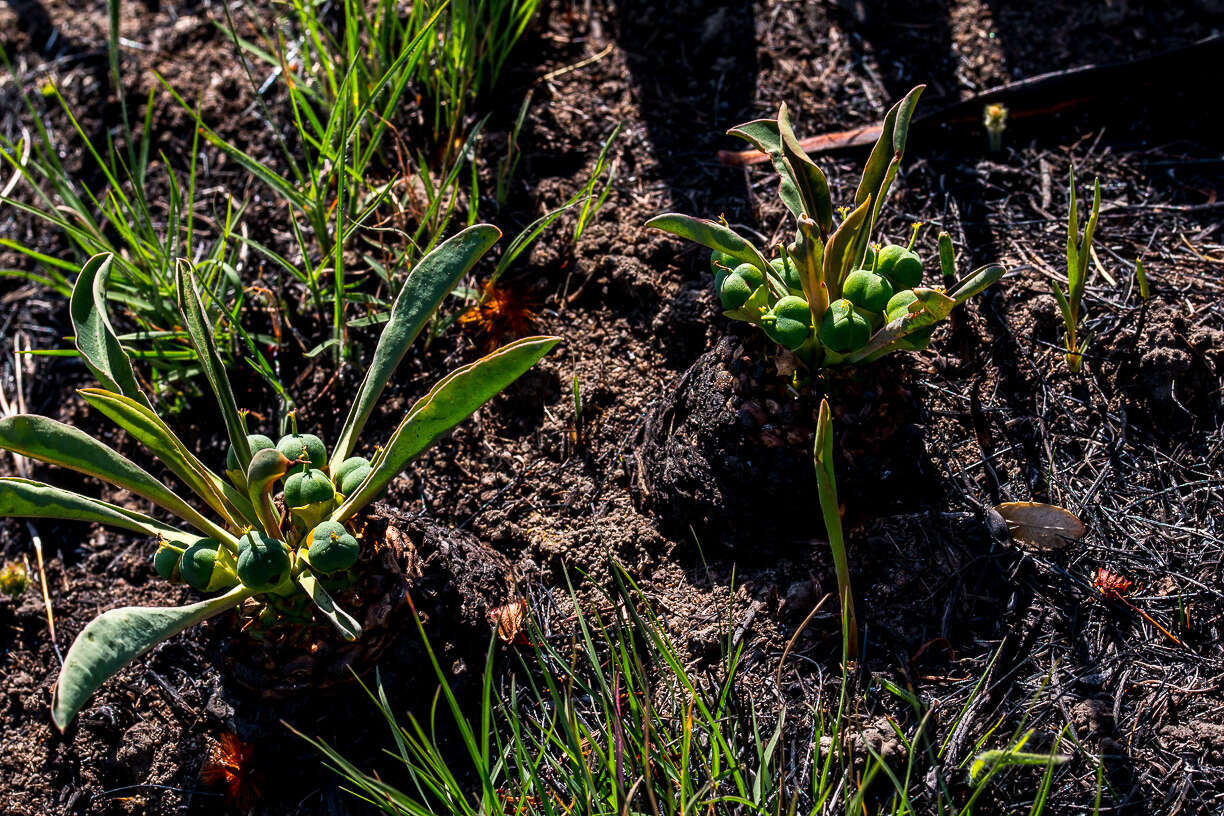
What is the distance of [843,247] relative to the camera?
136cm

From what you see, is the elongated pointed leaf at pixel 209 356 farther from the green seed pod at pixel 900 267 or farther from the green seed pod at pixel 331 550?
the green seed pod at pixel 900 267

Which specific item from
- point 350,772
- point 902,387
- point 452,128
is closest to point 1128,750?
point 902,387

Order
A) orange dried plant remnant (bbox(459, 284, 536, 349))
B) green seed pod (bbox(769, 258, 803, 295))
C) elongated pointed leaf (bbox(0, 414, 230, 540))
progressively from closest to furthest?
elongated pointed leaf (bbox(0, 414, 230, 540)) → green seed pod (bbox(769, 258, 803, 295)) → orange dried plant remnant (bbox(459, 284, 536, 349))

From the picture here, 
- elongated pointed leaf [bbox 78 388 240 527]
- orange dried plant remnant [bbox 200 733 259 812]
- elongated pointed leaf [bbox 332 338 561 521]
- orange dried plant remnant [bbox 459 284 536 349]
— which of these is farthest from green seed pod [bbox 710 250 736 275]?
orange dried plant remnant [bbox 200 733 259 812]

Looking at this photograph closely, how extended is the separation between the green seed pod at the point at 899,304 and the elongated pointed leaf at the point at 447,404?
524 millimetres

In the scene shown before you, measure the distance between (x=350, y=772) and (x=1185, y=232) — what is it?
1.83 meters

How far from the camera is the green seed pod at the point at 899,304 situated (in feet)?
4.39

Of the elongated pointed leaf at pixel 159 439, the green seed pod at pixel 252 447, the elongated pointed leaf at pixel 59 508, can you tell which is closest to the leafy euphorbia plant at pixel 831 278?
the green seed pod at pixel 252 447

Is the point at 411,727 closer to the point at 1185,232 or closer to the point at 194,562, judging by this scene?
the point at 194,562

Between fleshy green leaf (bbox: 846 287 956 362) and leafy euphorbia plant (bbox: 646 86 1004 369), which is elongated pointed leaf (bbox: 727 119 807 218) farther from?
fleshy green leaf (bbox: 846 287 956 362)

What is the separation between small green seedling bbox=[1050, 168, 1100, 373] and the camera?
1.50 metres

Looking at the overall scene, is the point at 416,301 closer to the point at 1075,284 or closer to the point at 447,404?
the point at 447,404

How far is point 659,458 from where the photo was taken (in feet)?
5.48

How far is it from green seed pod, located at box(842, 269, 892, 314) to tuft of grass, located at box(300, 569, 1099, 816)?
54cm
